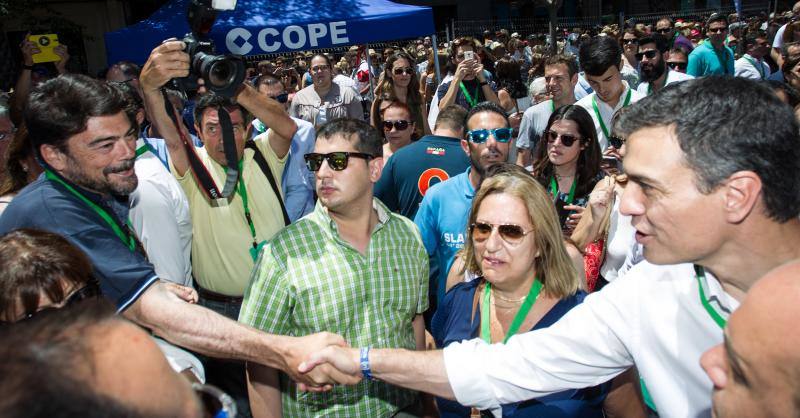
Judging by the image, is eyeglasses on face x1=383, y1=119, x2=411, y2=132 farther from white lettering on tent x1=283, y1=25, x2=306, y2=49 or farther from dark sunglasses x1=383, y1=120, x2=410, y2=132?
white lettering on tent x1=283, y1=25, x2=306, y2=49

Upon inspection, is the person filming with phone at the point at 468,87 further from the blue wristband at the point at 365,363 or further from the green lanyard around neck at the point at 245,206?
the blue wristband at the point at 365,363

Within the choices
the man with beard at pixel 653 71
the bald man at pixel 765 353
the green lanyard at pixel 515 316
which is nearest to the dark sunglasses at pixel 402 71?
the man with beard at pixel 653 71

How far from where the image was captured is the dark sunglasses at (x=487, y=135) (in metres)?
4.31

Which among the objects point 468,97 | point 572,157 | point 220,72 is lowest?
point 572,157

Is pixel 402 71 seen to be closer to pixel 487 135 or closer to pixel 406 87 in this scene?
pixel 406 87

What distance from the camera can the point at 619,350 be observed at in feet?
7.29

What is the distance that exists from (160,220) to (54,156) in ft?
2.57

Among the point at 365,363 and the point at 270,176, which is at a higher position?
the point at 270,176

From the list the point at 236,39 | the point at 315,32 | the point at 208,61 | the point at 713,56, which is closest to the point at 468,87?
the point at 315,32

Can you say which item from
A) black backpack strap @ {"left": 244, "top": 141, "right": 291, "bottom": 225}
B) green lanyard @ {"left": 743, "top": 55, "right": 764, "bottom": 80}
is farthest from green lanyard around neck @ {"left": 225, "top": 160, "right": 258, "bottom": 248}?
green lanyard @ {"left": 743, "top": 55, "right": 764, "bottom": 80}

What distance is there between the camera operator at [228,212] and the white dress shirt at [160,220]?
0.27m

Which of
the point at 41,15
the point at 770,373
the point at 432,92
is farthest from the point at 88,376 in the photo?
the point at 41,15

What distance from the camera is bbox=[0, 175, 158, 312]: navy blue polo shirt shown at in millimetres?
2473

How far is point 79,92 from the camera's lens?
2.78 metres
